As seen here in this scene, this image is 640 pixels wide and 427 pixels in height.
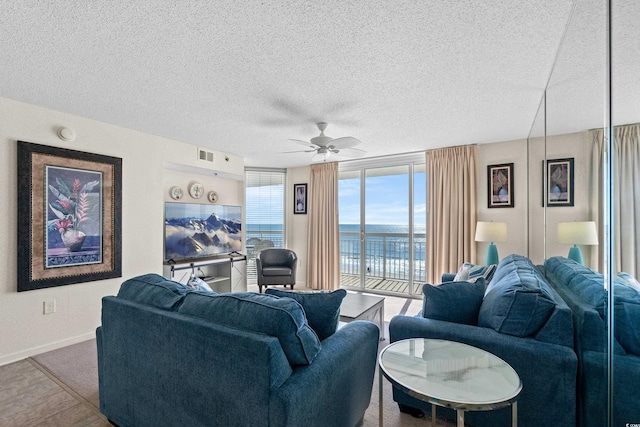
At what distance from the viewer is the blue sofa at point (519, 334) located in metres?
1.51

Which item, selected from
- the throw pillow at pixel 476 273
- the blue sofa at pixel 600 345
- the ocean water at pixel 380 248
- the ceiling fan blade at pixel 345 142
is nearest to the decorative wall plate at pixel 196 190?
the ocean water at pixel 380 248

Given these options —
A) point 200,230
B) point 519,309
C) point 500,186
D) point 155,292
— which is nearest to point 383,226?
point 500,186

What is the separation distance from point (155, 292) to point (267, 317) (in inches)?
30.5

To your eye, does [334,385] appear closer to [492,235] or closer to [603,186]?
[603,186]

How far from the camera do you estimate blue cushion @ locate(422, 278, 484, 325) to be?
1.91 meters

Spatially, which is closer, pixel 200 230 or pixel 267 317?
pixel 267 317

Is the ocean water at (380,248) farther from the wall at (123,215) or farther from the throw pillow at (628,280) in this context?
the throw pillow at (628,280)

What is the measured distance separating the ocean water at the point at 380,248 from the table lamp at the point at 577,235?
9.35 feet

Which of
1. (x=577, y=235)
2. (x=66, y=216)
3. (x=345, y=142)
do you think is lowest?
(x=577, y=235)

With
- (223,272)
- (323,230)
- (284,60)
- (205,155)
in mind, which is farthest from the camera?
(323,230)

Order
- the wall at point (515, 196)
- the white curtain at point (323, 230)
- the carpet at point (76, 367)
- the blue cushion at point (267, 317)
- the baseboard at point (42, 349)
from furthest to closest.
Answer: the white curtain at point (323, 230) → the wall at point (515, 196) → the baseboard at point (42, 349) → the carpet at point (76, 367) → the blue cushion at point (267, 317)

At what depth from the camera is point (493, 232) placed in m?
3.82

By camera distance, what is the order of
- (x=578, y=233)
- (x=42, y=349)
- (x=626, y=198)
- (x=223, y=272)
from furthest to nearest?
(x=223, y=272) → (x=42, y=349) → (x=578, y=233) → (x=626, y=198)

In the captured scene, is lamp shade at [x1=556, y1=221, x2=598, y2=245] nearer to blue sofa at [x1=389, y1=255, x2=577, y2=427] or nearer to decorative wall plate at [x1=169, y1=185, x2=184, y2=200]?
blue sofa at [x1=389, y1=255, x2=577, y2=427]
